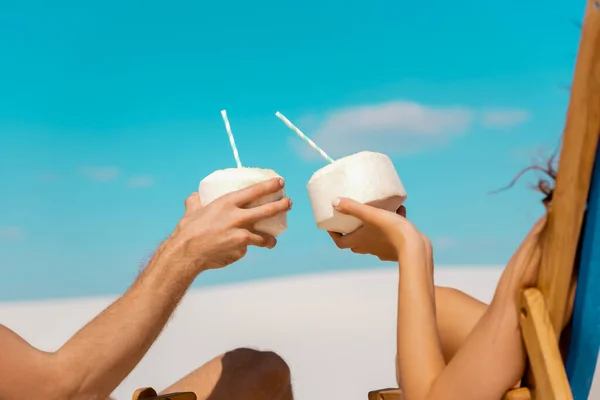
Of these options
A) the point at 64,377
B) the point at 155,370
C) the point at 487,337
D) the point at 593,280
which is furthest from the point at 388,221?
the point at 155,370

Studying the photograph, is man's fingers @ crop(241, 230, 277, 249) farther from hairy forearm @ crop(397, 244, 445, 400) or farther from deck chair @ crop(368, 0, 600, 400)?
deck chair @ crop(368, 0, 600, 400)

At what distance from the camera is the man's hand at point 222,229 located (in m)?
1.83

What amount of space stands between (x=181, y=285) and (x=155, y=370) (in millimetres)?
3398

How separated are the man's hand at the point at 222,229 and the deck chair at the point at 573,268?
0.81 metres

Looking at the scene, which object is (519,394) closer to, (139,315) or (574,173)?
(574,173)

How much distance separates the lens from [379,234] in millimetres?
1825

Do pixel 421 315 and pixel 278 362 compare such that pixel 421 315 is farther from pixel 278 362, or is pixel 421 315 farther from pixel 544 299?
pixel 278 362

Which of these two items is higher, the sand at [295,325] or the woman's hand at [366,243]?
the sand at [295,325]

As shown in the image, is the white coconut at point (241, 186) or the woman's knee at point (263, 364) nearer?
the white coconut at point (241, 186)

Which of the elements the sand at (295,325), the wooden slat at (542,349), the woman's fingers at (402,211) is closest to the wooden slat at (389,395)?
the woman's fingers at (402,211)

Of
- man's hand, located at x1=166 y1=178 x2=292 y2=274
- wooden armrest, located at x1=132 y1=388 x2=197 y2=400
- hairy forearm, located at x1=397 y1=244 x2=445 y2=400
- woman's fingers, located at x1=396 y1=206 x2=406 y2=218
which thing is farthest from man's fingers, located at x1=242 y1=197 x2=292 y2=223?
wooden armrest, located at x1=132 y1=388 x2=197 y2=400

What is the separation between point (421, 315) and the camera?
140 centimetres

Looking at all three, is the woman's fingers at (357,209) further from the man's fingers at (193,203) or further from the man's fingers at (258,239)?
the man's fingers at (193,203)

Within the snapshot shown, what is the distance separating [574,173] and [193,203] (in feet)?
3.78
